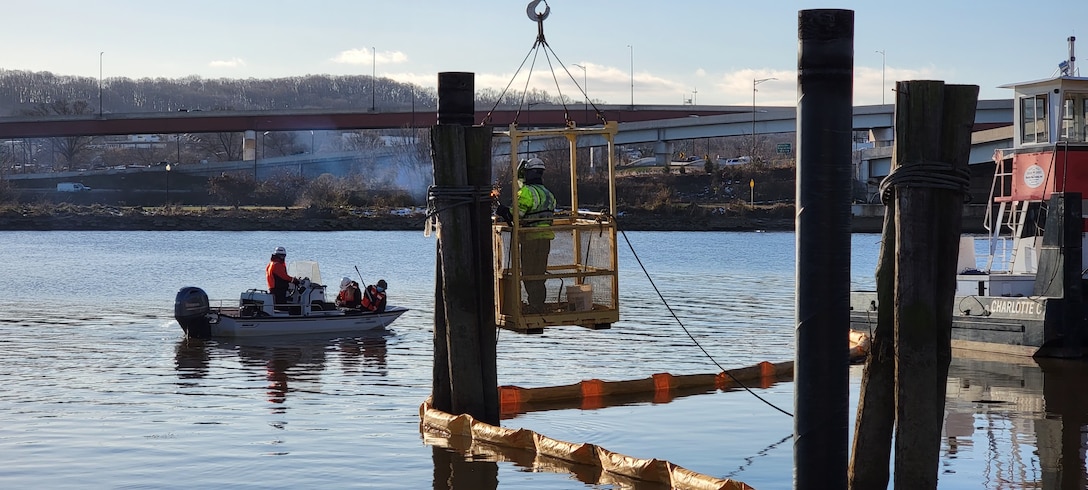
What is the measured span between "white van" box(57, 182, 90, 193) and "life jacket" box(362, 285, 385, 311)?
337ft

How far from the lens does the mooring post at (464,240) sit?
1356cm

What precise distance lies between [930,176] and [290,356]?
18148 millimetres

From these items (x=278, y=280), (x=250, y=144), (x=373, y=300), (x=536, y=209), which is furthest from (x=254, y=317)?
(x=250, y=144)

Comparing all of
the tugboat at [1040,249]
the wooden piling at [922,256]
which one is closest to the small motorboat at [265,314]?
the tugboat at [1040,249]

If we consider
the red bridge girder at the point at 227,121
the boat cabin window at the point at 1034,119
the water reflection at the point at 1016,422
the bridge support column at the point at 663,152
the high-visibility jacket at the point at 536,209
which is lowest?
the water reflection at the point at 1016,422

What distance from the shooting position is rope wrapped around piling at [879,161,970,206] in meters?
9.37

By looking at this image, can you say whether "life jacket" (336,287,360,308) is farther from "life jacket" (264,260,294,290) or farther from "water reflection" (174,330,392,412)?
"life jacket" (264,260,294,290)

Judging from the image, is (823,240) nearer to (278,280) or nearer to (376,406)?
(376,406)

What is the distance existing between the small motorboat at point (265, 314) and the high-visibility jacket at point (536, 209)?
14.3 m

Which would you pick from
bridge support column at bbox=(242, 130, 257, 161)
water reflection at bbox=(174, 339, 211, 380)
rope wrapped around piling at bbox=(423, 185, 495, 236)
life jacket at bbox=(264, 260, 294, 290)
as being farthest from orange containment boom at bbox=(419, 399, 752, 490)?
bridge support column at bbox=(242, 130, 257, 161)

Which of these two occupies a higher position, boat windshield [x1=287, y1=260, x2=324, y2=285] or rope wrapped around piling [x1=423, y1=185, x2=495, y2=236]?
rope wrapped around piling [x1=423, y1=185, x2=495, y2=236]

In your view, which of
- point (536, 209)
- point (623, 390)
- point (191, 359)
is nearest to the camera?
point (536, 209)

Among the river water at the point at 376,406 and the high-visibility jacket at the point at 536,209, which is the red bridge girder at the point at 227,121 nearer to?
the river water at the point at 376,406

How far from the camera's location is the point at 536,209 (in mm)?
14297
